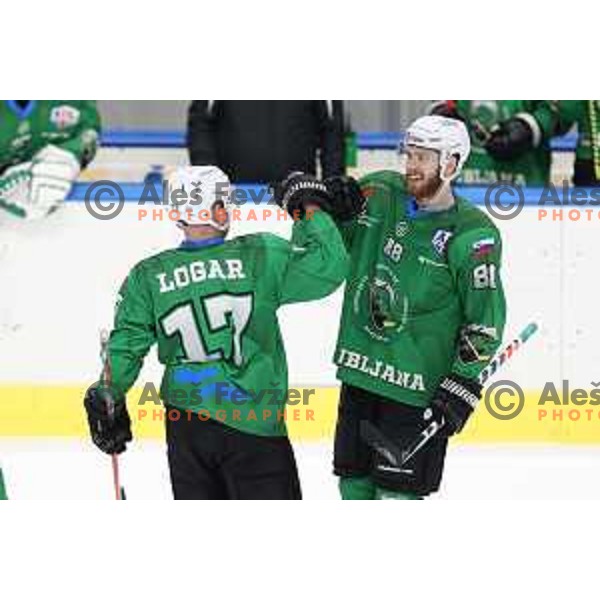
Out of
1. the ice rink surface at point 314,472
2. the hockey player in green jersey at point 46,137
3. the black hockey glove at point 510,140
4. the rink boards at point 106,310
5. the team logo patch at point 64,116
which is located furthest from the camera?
the black hockey glove at point 510,140

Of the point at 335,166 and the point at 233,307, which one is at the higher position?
the point at 335,166

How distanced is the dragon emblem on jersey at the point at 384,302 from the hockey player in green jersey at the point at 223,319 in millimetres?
121

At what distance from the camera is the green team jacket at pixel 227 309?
3891 mm

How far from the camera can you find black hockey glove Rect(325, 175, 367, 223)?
156 inches

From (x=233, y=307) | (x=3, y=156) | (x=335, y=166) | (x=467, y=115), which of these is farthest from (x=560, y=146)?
(x=233, y=307)

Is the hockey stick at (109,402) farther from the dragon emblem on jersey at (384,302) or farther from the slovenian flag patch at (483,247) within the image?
the slovenian flag patch at (483,247)

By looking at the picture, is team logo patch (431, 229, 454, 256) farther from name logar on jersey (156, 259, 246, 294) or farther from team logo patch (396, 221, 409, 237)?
name logar on jersey (156, 259, 246, 294)

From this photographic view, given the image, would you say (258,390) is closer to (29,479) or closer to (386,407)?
(386,407)

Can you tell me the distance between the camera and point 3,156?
16.2ft

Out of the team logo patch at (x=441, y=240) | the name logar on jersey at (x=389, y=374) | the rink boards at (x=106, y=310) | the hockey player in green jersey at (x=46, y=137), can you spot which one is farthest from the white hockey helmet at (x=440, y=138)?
the hockey player in green jersey at (x=46, y=137)

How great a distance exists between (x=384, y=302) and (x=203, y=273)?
432 millimetres

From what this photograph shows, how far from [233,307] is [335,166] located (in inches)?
37.7

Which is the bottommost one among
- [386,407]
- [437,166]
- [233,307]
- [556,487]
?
[556,487]

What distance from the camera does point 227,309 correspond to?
12.8 feet
